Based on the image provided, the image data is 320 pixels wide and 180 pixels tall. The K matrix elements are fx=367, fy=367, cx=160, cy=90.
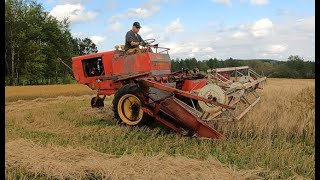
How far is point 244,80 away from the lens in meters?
9.74

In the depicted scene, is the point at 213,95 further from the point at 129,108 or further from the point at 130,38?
the point at 130,38

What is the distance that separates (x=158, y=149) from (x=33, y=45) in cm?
3886

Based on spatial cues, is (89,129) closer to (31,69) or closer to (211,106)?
(211,106)

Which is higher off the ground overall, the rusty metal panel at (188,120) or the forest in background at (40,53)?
the forest in background at (40,53)

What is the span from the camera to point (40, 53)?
140 ft

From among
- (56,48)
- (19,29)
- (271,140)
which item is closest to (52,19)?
(56,48)

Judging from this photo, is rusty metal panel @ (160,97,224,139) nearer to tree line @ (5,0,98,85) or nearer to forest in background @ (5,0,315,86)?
forest in background @ (5,0,315,86)

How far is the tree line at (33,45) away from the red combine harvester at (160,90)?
32.1m

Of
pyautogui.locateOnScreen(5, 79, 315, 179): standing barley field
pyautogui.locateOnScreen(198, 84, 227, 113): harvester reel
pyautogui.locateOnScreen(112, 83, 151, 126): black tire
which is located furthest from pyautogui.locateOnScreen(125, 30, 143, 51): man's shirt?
pyautogui.locateOnScreen(198, 84, 227, 113): harvester reel

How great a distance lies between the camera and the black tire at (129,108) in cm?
759

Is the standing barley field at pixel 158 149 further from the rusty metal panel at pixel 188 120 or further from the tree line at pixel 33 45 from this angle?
the tree line at pixel 33 45

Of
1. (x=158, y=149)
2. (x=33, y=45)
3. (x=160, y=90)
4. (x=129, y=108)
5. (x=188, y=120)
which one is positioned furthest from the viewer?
(x=33, y=45)

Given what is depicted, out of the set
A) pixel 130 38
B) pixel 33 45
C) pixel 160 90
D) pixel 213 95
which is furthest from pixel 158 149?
pixel 33 45

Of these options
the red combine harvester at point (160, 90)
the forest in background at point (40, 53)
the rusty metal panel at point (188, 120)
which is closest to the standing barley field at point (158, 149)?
the rusty metal panel at point (188, 120)
